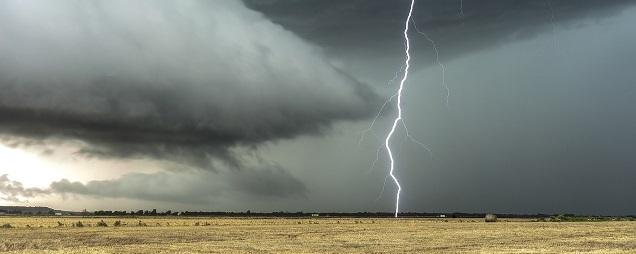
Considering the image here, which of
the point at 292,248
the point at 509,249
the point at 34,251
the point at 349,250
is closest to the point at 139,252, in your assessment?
the point at 34,251

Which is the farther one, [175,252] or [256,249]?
[256,249]

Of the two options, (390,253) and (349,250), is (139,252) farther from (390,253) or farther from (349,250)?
(390,253)

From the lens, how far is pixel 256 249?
102 feet

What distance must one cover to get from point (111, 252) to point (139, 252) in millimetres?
1327

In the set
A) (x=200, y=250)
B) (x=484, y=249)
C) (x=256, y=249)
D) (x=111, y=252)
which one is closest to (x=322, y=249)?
(x=256, y=249)

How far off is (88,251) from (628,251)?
86.2 ft

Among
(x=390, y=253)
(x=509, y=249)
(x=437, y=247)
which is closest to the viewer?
(x=390, y=253)

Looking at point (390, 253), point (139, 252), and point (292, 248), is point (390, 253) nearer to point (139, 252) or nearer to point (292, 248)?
point (292, 248)

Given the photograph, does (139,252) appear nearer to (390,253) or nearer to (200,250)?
(200,250)

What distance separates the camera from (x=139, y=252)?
95.0 ft

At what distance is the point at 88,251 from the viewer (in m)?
29.1

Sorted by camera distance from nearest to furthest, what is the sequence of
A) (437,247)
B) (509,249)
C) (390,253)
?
1. (390,253)
2. (509,249)
3. (437,247)

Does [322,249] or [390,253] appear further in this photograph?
[322,249]

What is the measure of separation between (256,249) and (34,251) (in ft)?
36.8
